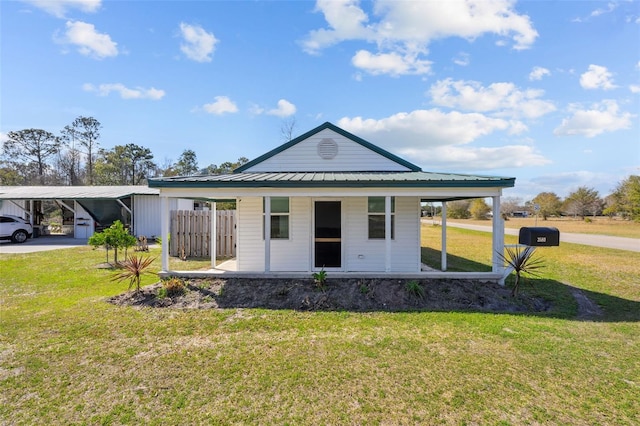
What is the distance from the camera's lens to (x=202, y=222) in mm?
13727

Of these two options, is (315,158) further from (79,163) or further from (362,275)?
(79,163)

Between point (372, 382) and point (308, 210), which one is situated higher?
point (308, 210)

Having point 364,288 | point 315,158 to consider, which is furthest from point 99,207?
point 364,288

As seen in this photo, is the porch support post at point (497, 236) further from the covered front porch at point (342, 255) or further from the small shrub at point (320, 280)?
the small shrub at point (320, 280)

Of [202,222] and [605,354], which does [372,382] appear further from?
[202,222]

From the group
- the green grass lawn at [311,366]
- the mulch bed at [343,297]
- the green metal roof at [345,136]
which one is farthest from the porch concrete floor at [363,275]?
the green metal roof at [345,136]

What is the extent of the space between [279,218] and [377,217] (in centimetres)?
290

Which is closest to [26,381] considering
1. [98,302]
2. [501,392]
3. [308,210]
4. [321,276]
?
[98,302]

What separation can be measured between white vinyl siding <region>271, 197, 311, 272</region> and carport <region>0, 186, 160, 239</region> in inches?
558

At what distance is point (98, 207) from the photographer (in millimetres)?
19812

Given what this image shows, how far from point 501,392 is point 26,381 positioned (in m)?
5.78

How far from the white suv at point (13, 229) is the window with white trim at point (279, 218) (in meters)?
18.2

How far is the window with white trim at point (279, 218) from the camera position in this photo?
9.01 m

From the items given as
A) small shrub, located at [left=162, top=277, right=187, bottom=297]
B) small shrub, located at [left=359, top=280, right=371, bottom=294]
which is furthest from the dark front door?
small shrub, located at [left=162, top=277, right=187, bottom=297]
